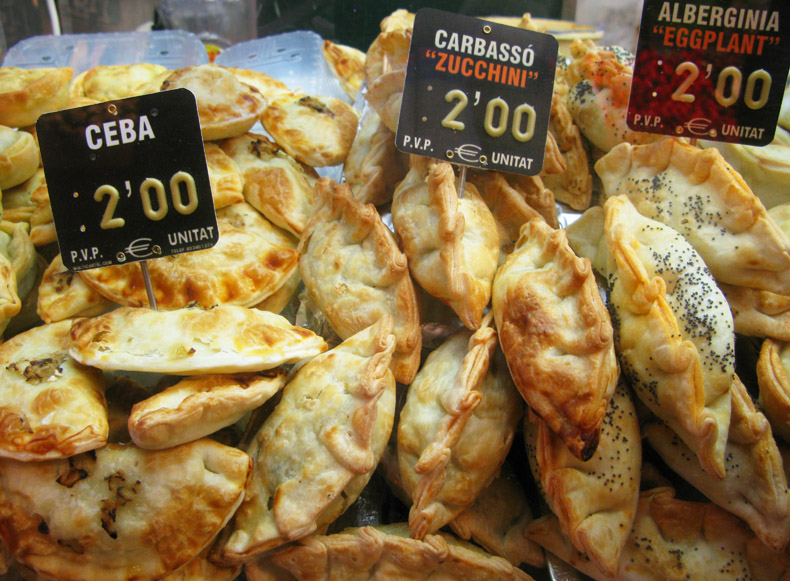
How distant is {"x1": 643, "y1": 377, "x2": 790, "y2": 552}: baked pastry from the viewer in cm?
140

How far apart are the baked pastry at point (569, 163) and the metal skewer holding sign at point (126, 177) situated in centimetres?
122

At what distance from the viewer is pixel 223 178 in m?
1.93

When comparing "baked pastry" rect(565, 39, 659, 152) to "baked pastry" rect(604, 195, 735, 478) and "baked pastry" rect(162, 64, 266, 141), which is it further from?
"baked pastry" rect(162, 64, 266, 141)

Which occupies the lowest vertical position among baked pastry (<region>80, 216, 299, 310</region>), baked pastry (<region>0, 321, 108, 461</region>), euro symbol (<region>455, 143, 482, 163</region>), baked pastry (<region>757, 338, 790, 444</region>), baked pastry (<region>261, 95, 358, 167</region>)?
baked pastry (<region>757, 338, 790, 444</region>)

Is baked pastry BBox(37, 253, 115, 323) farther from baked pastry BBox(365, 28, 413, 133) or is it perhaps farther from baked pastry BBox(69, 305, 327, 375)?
baked pastry BBox(365, 28, 413, 133)

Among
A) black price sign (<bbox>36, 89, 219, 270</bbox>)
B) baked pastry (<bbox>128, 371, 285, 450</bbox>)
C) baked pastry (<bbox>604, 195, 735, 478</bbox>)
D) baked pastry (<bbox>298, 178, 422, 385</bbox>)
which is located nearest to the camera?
baked pastry (<bbox>128, 371, 285, 450</bbox>)

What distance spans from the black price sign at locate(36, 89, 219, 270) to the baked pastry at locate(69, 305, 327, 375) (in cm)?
20

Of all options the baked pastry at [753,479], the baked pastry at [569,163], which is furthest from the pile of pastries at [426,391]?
the baked pastry at [569,163]

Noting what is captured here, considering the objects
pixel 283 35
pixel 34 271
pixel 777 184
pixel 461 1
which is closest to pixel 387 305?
pixel 34 271

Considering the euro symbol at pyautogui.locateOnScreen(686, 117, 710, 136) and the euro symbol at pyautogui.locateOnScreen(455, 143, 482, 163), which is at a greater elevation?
the euro symbol at pyautogui.locateOnScreen(686, 117, 710, 136)

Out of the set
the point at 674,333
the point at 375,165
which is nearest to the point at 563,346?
the point at 674,333

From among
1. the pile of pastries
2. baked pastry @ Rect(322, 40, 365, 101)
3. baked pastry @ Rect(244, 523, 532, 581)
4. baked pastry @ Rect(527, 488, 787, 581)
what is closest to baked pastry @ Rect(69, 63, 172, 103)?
the pile of pastries

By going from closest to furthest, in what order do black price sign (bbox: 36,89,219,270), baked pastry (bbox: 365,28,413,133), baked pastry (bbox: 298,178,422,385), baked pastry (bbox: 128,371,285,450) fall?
baked pastry (bbox: 128,371,285,450) < black price sign (bbox: 36,89,219,270) < baked pastry (bbox: 298,178,422,385) < baked pastry (bbox: 365,28,413,133)

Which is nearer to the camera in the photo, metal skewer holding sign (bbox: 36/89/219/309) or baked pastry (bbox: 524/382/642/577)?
baked pastry (bbox: 524/382/642/577)
